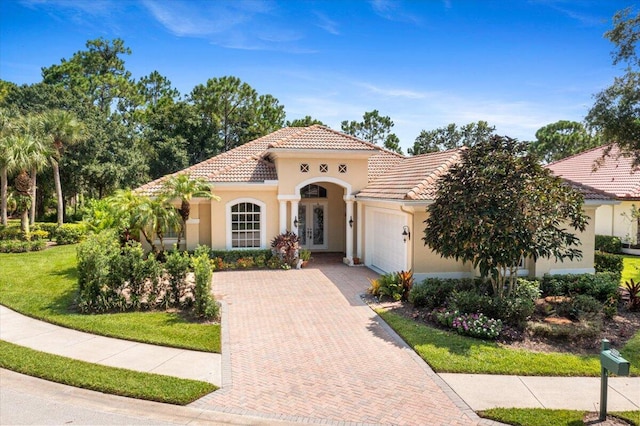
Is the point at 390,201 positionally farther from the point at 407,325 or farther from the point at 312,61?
the point at 312,61

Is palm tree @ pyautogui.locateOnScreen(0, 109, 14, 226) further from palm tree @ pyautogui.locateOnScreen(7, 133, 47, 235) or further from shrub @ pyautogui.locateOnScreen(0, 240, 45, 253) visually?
shrub @ pyautogui.locateOnScreen(0, 240, 45, 253)

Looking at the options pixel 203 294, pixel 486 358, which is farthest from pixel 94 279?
pixel 486 358

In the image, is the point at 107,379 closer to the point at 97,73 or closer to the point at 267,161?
the point at 267,161

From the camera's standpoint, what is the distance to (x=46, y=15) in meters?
14.4

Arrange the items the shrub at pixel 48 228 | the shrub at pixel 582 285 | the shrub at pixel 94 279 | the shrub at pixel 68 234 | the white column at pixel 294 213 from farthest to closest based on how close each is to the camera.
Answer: the shrub at pixel 48 228
the shrub at pixel 68 234
the white column at pixel 294 213
the shrub at pixel 582 285
the shrub at pixel 94 279

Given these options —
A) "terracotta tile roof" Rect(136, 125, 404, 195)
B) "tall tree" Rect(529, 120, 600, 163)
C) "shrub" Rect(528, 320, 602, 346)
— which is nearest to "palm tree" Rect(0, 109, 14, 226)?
"terracotta tile roof" Rect(136, 125, 404, 195)

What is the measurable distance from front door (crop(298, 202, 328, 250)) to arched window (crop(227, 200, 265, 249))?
12.4 ft

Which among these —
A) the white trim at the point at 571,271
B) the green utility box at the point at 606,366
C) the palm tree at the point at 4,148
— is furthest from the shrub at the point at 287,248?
the palm tree at the point at 4,148

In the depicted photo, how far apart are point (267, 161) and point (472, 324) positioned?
1348cm

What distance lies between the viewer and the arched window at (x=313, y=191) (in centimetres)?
2298

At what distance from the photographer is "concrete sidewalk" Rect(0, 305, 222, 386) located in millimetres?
8414

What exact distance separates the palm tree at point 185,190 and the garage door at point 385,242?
661cm

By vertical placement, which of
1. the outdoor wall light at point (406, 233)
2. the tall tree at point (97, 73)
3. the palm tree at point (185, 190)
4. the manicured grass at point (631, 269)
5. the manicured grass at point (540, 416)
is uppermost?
the tall tree at point (97, 73)

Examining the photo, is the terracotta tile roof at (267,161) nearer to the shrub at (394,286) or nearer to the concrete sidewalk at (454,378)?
the shrub at (394,286)
